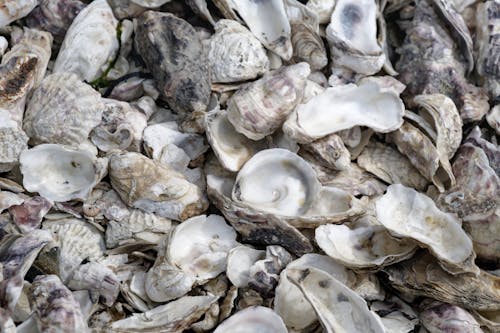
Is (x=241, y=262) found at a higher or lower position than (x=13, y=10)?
lower

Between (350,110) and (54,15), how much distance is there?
938mm

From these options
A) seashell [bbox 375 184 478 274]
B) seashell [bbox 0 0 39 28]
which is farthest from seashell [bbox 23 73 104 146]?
seashell [bbox 375 184 478 274]

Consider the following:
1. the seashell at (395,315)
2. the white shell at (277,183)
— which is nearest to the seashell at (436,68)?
the white shell at (277,183)

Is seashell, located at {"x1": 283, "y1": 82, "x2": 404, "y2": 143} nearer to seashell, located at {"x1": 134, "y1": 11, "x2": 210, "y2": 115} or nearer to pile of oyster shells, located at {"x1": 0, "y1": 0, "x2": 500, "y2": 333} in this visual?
pile of oyster shells, located at {"x1": 0, "y1": 0, "x2": 500, "y2": 333}

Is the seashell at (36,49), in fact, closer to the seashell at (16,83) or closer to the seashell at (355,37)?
the seashell at (16,83)

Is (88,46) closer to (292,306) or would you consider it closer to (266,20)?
(266,20)

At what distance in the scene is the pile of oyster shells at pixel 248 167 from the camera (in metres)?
1.70

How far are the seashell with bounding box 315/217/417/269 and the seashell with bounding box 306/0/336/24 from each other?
68cm

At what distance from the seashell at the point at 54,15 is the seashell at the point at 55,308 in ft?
2.82

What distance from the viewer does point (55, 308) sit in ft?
5.08

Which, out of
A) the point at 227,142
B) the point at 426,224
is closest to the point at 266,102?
the point at 227,142

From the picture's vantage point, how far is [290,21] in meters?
2.10

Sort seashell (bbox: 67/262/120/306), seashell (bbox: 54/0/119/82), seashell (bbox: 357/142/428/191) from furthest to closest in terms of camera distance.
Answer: seashell (bbox: 54/0/119/82), seashell (bbox: 357/142/428/191), seashell (bbox: 67/262/120/306)

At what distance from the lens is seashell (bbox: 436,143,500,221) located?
178cm
